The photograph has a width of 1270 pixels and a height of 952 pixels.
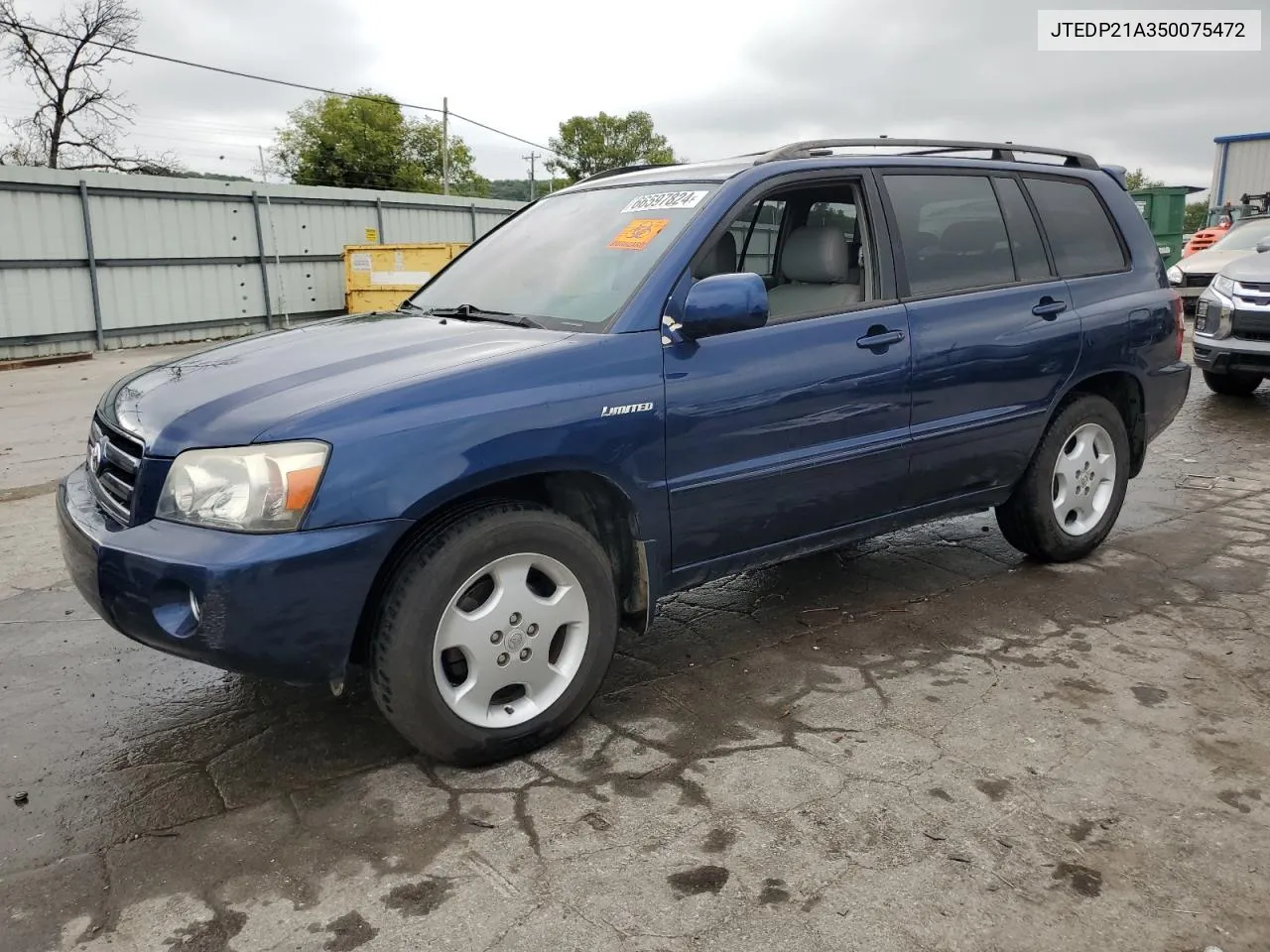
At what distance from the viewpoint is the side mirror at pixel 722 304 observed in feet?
9.79

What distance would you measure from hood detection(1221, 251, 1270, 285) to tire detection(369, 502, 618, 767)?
24.8 feet

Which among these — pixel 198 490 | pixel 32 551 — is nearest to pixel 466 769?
pixel 198 490

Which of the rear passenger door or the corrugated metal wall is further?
the corrugated metal wall

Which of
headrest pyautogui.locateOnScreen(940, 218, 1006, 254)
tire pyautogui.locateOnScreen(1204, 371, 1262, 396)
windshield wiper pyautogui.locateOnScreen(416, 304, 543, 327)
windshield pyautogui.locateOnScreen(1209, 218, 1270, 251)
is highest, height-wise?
windshield pyautogui.locateOnScreen(1209, 218, 1270, 251)

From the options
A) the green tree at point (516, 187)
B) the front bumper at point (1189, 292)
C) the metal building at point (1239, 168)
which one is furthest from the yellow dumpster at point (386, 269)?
the green tree at point (516, 187)

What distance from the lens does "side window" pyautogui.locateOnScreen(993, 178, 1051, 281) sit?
4180 mm

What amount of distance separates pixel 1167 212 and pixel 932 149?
19980 mm

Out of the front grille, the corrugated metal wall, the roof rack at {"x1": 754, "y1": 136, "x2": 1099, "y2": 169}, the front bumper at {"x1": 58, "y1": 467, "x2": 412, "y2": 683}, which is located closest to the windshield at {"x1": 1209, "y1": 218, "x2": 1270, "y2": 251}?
the roof rack at {"x1": 754, "y1": 136, "x2": 1099, "y2": 169}

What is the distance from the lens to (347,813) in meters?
2.65

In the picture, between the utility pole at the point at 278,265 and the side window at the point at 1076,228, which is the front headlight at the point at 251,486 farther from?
the utility pole at the point at 278,265

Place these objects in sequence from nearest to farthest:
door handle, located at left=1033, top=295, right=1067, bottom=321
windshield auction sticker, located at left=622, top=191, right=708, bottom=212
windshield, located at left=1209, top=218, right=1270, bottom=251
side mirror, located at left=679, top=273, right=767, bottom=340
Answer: side mirror, located at left=679, top=273, right=767, bottom=340 < windshield auction sticker, located at left=622, top=191, right=708, bottom=212 < door handle, located at left=1033, top=295, right=1067, bottom=321 < windshield, located at left=1209, top=218, right=1270, bottom=251

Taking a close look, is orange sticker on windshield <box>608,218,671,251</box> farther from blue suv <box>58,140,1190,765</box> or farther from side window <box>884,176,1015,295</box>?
side window <box>884,176,1015,295</box>

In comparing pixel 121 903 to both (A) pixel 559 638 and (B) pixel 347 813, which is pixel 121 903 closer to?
(B) pixel 347 813

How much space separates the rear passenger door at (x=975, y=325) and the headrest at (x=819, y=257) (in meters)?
0.21
